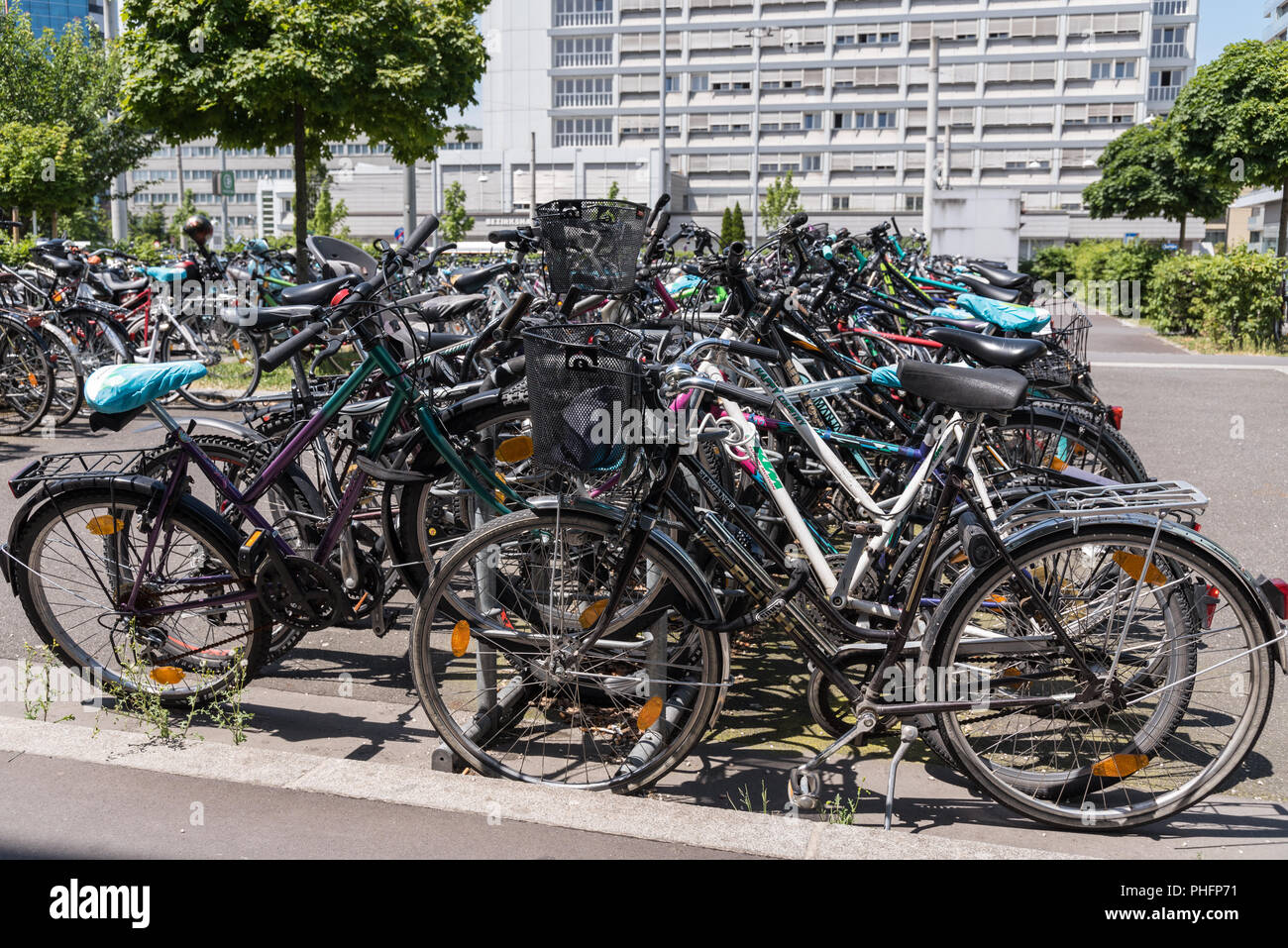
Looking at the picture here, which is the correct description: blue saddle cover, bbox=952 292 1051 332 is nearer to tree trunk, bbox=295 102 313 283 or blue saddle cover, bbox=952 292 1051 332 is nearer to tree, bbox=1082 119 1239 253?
tree trunk, bbox=295 102 313 283

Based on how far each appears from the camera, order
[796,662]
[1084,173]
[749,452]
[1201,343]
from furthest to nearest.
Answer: [1084,173] → [1201,343] → [796,662] → [749,452]

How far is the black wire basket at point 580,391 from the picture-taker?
296 centimetres

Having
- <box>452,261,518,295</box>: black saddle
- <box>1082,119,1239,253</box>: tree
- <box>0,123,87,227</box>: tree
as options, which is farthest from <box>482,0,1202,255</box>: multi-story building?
<box>452,261,518,295</box>: black saddle

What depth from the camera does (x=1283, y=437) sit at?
30.3 ft

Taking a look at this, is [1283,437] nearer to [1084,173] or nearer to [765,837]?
[765,837]

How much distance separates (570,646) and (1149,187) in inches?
1661

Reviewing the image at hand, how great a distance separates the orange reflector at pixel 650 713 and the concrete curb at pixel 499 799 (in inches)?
8.5

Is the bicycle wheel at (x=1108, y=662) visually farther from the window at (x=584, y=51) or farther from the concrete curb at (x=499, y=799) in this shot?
the window at (x=584, y=51)

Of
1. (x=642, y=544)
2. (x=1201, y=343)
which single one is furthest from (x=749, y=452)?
(x=1201, y=343)

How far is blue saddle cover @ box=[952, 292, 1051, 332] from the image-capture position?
4.92 meters

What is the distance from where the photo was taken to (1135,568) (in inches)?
124

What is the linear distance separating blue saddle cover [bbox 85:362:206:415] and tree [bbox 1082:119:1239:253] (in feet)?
125

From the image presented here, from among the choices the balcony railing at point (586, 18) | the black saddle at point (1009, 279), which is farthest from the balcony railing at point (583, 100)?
the black saddle at point (1009, 279)
